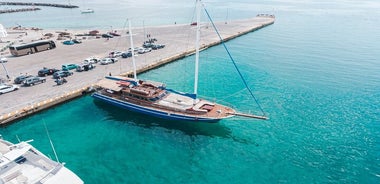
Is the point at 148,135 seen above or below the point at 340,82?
below

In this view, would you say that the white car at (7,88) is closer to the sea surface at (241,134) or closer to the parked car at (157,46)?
the sea surface at (241,134)

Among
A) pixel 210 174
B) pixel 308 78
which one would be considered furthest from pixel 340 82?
pixel 210 174

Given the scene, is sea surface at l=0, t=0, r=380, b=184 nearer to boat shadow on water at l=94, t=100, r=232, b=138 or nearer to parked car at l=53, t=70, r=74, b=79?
boat shadow on water at l=94, t=100, r=232, b=138

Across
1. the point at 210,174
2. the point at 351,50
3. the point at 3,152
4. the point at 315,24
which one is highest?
the point at 315,24

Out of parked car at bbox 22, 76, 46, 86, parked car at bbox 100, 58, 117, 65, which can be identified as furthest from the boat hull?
parked car at bbox 100, 58, 117, 65

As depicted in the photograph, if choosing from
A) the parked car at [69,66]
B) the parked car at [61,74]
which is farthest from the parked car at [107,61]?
the parked car at [61,74]

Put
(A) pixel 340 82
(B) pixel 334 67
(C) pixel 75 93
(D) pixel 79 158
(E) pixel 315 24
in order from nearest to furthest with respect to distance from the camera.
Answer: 1. (D) pixel 79 158
2. (C) pixel 75 93
3. (A) pixel 340 82
4. (B) pixel 334 67
5. (E) pixel 315 24

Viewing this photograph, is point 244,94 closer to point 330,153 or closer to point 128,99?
point 330,153
